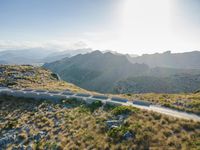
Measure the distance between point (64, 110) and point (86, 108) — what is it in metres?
3.78

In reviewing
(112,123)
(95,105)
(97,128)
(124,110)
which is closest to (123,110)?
(124,110)

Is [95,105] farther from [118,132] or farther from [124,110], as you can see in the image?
[118,132]

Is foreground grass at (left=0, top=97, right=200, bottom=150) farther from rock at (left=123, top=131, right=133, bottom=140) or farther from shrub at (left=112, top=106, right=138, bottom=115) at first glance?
rock at (left=123, top=131, right=133, bottom=140)

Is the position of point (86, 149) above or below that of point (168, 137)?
below

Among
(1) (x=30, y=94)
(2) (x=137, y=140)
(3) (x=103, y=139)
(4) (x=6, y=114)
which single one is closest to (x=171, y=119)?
(2) (x=137, y=140)

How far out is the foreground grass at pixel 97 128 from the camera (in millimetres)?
21786

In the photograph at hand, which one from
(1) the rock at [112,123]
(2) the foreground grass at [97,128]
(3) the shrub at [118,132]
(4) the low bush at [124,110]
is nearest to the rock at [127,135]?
(2) the foreground grass at [97,128]

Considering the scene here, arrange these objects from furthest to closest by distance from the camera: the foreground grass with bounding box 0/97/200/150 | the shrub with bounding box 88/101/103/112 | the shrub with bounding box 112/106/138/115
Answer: the shrub with bounding box 88/101/103/112 < the shrub with bounding box 112/106/138/115 < the foreground grass with bounding box 0/97/200/150

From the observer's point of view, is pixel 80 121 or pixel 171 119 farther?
pixel 80 121

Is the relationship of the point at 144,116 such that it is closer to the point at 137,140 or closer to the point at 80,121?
the point at 137,140

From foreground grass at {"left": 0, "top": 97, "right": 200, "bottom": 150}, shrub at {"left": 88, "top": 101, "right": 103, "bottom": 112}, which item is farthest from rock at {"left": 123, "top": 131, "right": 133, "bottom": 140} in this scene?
shrub at {"left": 88, "top": 101, "right": 103, "bottom": 112}

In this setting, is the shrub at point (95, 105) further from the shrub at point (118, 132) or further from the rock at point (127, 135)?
the rock at point (127, 135)

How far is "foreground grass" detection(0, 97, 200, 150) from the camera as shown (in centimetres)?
2179

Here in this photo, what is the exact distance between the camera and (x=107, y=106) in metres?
34.6
